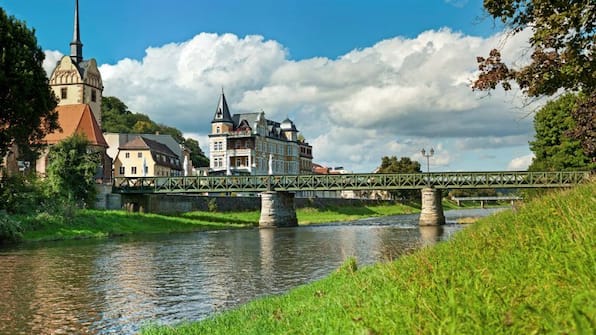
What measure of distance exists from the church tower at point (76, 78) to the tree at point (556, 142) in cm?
6111

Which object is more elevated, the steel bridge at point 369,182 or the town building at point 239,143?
the town building at point 239,143

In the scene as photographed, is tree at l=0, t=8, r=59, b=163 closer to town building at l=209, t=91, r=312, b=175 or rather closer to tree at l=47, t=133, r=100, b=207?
tree at l=47, t=133, r=100, b=207

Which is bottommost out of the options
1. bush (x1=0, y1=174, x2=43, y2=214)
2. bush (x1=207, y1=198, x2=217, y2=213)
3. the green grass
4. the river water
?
the river water

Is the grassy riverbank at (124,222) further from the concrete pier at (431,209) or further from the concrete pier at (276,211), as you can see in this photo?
the concrete pier at (431,209)

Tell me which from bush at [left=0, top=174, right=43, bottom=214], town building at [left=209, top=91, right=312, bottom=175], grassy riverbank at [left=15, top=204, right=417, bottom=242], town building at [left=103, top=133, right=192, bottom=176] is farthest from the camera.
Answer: town building at [left=209, top=91, right=312, bottom=175]

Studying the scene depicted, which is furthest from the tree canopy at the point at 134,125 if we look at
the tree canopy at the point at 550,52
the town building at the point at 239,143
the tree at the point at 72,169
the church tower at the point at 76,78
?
the tree canopy at the point at 550,52

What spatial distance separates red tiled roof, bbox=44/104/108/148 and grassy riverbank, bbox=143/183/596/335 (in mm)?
66246

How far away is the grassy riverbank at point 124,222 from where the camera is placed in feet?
119

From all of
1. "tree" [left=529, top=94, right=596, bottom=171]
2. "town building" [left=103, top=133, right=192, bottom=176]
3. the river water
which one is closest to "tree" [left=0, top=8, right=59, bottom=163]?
the river water

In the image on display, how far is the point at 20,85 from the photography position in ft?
117

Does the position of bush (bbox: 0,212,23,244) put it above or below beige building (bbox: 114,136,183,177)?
below

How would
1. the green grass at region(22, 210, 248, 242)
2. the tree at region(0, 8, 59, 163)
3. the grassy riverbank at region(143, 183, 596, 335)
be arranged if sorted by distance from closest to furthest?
the grassy riverbank at region(143, 183, 596, 335) < the tree at region(0, 8, 59, 163) < the green grass at region(22, 210, 248, 242)

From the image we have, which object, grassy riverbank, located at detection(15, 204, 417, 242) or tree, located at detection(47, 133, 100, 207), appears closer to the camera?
grassy riverbank, located at detection(15, 204, 417, 242)

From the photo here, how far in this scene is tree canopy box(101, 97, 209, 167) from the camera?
123 metres
